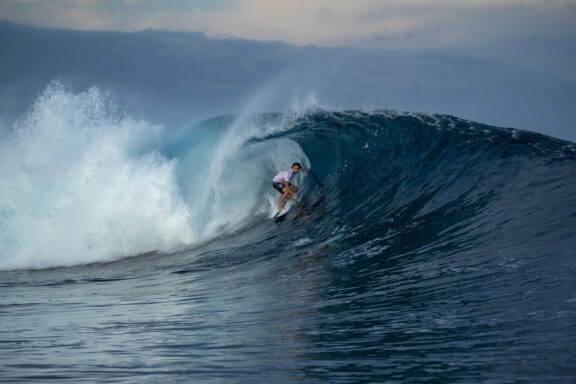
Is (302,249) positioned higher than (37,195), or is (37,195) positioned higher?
(37,195)

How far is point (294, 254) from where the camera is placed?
28.4ft

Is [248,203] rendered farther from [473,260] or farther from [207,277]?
[473,260]

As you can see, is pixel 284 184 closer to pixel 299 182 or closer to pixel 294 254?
pixel 299 182

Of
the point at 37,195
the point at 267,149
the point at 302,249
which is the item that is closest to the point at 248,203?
the point at 267,149

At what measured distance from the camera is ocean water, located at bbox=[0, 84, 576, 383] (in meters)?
3.79

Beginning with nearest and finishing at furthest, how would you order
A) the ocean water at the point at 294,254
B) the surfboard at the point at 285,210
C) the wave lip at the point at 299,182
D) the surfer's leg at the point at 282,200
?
the ocean water at the point at 294,254, the wave lip at the point at 299,182, the surfboard at the point at 285,210, the surfer's leg at the point at 282,200

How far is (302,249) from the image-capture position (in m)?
8.88

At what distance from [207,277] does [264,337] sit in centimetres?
377

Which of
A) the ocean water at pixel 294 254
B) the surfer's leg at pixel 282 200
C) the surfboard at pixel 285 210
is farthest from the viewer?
the surfer's leg at pixel 282 200

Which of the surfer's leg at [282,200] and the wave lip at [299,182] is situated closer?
the wave lip at [299,182]

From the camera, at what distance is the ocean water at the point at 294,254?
3.79 m

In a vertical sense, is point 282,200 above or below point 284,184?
below

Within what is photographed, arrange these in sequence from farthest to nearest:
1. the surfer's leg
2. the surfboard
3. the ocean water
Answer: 1. the surfer's leg
2. the surfboard
3. the ocean water

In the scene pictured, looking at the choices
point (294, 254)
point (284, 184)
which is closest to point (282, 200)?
point (284, 184)
